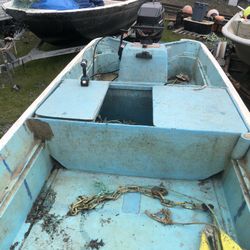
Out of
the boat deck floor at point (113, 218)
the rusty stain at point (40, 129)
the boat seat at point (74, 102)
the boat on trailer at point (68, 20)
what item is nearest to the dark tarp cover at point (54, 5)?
the boat on trailer at point (68, 20)

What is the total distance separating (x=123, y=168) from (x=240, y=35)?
4544 millimetres

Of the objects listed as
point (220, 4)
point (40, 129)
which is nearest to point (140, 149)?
point (40, 129)

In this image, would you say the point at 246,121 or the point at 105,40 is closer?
the point at 246,121

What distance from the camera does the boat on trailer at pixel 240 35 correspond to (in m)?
4.66

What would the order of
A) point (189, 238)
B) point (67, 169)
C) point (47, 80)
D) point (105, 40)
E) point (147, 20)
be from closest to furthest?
point (189, 238) → point (67, 169) → point (147, 20) → point (105, 40) → point (47, 80)

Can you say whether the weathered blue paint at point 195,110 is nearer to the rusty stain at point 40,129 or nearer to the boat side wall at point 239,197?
the boat side wall at point 239,197

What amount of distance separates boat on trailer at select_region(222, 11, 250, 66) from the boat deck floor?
3.24 metres

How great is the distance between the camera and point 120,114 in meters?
2.78

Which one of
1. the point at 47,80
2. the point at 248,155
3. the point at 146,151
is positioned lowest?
the point at 47,80

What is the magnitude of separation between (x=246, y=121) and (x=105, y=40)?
2693mm

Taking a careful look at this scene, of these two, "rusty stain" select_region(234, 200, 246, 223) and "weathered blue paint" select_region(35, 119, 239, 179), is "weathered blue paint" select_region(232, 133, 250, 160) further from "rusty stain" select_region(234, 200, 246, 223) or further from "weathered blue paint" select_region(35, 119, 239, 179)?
"rusty stain" select_region(234, 200, 246, 223)

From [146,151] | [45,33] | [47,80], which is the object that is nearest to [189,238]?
[146,151]

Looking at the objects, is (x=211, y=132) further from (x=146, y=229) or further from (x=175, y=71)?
(x=175, y=71)

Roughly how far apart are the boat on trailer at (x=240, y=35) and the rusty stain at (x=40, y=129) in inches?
144
